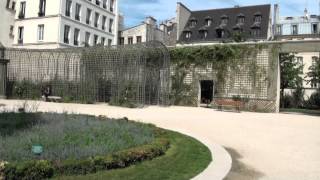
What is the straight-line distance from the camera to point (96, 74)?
25.6 meters

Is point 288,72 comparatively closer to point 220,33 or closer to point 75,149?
point 220,33

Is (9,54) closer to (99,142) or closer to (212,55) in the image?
(212,55)

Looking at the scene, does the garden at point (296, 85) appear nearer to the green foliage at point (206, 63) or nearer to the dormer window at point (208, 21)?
the dormer window at point (208, 21)

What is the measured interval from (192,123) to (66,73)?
532 inches

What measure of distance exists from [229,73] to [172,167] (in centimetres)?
1913

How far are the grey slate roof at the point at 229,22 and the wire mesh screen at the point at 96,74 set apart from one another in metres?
33.0

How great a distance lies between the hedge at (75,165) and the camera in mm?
5805

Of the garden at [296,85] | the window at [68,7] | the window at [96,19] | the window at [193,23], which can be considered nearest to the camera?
the garden at [296,85]

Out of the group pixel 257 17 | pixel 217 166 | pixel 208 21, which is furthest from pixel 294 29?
pixel 217 166

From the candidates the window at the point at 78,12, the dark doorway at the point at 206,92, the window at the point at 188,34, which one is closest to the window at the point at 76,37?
the window at the point at 78,12

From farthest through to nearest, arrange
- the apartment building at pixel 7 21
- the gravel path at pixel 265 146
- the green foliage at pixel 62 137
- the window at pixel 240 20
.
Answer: the window at pixel 240 20
the apartment building at pixel 7 21
the gravel path at pixel 265 146
the green foliage at pixel 62 137

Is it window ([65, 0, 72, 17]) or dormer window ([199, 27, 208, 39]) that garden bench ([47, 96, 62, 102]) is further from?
dormer window ([199, 27, 208, 39])

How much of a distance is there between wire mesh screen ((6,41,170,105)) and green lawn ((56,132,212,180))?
14269 mm

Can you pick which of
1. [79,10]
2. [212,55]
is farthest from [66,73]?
[79,10]
